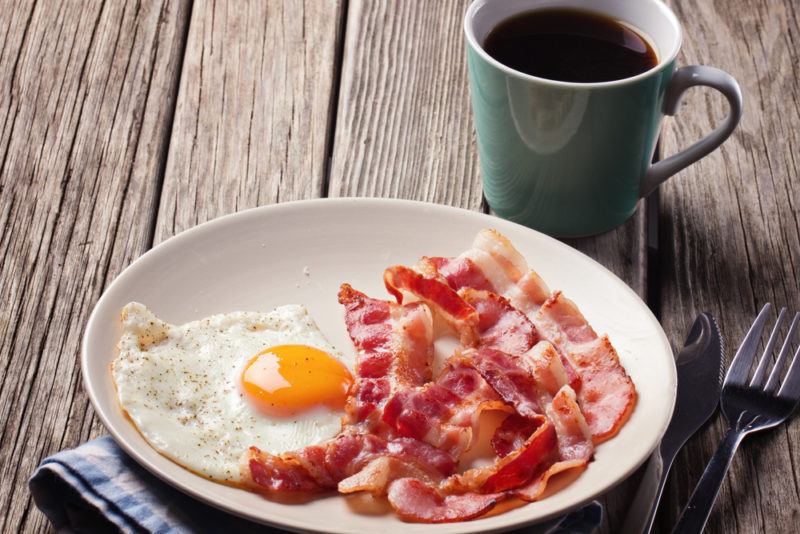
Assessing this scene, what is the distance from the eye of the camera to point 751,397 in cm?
178

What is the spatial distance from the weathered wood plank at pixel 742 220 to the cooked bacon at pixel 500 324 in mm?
339

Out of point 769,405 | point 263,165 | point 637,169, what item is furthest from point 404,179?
point 769,405

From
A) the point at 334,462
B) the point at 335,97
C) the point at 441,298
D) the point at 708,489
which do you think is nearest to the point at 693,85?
the point at 441,298

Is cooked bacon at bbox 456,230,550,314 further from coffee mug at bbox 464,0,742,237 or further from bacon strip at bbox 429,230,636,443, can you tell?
coffee mug at bbox 464,0,742,237

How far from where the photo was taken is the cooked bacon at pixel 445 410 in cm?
156

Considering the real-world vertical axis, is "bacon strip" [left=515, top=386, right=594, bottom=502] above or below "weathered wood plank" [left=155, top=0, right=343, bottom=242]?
below

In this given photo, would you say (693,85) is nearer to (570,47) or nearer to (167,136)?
(570,47)

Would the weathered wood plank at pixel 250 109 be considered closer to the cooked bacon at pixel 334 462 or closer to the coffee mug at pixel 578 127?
the coffee mug at pixel 578 127

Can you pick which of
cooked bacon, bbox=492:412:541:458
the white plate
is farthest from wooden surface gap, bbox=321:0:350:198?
cooked bacon, bbox=492:412:541:458

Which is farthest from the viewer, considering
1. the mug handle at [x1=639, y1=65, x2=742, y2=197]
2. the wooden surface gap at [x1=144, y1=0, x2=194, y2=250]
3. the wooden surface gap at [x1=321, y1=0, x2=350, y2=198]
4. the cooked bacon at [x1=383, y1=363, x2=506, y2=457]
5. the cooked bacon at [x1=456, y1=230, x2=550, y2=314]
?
the wooden surface gap at [x1=321, y1=0, x2=350, y2=198]

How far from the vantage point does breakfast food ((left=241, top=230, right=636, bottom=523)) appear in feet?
4.88

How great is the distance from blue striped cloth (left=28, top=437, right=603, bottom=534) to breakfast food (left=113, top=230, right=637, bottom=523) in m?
0.08

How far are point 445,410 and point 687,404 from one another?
0.44 m

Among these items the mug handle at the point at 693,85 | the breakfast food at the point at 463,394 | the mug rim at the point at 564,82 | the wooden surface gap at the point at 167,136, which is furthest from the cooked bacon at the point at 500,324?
the wooden surface gap at the point at 167,136
